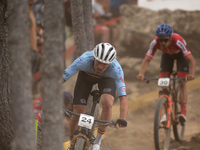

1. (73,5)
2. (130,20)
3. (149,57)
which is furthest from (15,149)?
(130,20)

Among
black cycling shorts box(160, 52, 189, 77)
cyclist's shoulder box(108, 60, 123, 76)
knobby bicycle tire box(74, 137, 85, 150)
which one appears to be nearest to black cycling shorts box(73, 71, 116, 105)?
cyclist's shoulder box(108, 60, 123, 76)

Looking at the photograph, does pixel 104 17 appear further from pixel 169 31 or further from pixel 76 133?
pixel 76 133

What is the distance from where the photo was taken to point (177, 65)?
5664 millimetres

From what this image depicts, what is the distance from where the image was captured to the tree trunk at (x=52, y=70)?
6.61ft

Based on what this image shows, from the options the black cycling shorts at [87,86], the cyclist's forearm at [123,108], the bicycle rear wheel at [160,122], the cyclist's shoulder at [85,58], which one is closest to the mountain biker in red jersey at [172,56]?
the bicycle rear wheel at [160,122]

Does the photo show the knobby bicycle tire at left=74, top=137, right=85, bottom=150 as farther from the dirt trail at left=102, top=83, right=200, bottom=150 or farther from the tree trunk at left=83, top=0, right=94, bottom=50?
the tree trunk at left=83, top=0, right=94, bottom=50

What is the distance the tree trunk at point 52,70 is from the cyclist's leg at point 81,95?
5.91 ft

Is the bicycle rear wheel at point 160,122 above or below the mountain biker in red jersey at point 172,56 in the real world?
below

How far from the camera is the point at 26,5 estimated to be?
6.64 feet

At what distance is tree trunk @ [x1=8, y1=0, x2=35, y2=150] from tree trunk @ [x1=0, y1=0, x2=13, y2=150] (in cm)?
120

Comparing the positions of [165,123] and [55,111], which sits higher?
[55,111]

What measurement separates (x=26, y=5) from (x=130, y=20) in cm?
857

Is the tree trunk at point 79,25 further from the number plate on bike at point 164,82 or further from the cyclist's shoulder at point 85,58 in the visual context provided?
the number plate on bike at point 164,82

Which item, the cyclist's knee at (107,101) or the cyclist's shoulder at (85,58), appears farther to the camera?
the cyclist's shoulder at (85,58)
